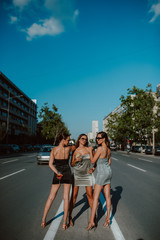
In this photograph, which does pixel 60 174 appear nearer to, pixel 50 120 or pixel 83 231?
pixel 83 231

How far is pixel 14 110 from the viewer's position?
2479 inches

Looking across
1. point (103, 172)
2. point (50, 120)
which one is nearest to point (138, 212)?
point (103, 172)

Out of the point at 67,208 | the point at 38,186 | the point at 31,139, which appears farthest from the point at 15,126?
the point at 67,208

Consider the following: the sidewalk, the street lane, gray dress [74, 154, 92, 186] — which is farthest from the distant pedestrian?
the street lane

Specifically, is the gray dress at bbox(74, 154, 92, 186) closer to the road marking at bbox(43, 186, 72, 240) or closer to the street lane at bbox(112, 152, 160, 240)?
the road marking at bbox(43, 186, 72, 240)

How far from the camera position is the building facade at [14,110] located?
51.2 metres

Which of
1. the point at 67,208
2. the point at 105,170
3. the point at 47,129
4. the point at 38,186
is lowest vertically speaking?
the point at 38,186

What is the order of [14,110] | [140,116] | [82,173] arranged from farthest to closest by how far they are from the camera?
[14,110]
[140,116]
[82,173]

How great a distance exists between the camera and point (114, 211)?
15.1ft

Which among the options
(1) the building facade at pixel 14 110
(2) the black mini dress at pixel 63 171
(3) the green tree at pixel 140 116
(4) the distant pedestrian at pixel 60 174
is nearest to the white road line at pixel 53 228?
(4) the distant pedestrian at pixel 60 174

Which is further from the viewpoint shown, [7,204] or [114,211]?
[7,204]

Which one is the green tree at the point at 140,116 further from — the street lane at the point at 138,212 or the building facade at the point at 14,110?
the street lane at the point at 138,212

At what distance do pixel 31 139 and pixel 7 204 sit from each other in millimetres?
63908

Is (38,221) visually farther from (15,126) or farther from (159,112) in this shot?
(15,126)
